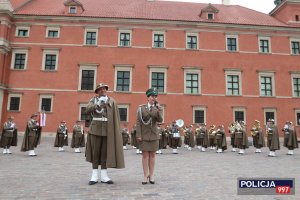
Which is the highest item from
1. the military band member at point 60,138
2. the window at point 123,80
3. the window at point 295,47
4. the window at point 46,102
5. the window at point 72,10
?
the window at point 72,10

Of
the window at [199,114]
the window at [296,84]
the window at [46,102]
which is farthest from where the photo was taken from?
the window at [296,84]

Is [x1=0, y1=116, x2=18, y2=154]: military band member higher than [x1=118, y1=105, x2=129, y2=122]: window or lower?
lower

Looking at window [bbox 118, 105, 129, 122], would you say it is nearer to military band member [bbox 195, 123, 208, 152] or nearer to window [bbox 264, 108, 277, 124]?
military band member [bbox 195, 123, 208, 152]

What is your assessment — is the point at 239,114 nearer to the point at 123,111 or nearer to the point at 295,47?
the point at 295,47

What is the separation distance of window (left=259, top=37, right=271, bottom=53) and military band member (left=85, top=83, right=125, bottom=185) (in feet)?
91.5

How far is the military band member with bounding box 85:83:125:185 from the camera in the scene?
5.94 metres

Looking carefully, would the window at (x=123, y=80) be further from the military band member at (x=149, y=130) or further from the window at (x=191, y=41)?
the military band member at (x=149, y=130)

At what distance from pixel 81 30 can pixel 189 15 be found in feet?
40.4

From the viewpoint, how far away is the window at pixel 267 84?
29.4 meters

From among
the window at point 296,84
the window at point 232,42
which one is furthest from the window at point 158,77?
the window at point 296,84

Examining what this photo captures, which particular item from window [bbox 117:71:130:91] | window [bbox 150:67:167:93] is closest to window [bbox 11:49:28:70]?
window [bbox 117:71:130:91]

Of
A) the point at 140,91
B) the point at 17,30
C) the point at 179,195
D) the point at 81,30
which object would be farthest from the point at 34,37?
the point at 179,195

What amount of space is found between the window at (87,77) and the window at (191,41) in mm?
10059

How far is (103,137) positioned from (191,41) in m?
25.4
